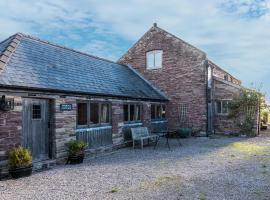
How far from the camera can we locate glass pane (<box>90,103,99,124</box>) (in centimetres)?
1336

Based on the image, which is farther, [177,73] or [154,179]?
[177,73]

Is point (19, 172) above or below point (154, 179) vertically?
above

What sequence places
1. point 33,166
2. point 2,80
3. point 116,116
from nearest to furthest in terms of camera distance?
point 2,80
point 33,166
point 116,116

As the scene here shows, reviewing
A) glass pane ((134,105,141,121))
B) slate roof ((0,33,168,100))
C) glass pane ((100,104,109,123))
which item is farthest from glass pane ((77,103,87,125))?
glass pane ((134,105,141,121))

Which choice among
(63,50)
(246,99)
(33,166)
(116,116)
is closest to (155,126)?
(116,116)

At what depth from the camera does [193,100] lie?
20.9 metres

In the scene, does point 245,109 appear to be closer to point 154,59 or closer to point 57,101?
point 154,59

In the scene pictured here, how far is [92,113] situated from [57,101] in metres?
2.50

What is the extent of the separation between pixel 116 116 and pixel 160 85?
7965mm

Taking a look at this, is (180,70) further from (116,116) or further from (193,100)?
(116,116)

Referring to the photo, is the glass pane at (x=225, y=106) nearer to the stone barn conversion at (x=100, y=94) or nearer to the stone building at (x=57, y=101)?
the stone barn conversion at (x=100, y=94)

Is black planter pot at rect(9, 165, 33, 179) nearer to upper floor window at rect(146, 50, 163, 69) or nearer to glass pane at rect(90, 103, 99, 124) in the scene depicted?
glass pane at rect(90, 103, 99, 124)

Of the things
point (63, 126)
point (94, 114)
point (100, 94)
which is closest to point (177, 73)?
point (100, 94)

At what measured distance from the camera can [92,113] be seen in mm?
13406
